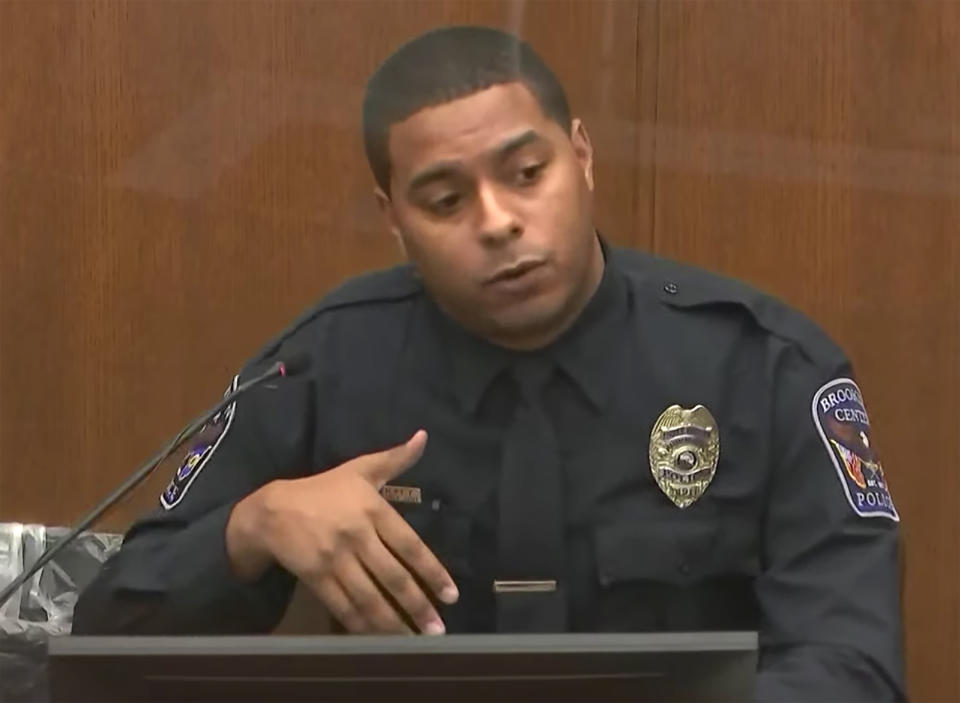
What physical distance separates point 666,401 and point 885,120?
0.54 metres

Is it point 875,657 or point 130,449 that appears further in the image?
point 130,449

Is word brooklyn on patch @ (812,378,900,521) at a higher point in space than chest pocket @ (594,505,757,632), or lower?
higher

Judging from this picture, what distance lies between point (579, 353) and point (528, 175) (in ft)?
0.53

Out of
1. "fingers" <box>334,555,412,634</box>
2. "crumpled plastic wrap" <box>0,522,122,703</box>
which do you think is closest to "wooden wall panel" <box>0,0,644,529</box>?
"crumpled plastic wrap" <box>0,522,122,703</box>

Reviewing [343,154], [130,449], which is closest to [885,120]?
[343,154]

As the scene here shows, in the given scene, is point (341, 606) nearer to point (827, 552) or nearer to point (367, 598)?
point (367, 598)

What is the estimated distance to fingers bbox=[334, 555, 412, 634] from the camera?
83cm

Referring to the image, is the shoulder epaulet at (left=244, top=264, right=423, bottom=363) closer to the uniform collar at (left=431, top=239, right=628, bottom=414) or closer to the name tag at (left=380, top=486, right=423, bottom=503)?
the uniform collar at (left=431, top=239, right=628, bottom=414)

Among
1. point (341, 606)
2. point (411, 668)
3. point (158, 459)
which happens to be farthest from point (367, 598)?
point (411, 668)

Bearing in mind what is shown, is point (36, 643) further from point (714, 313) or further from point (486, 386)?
point (714, 313)

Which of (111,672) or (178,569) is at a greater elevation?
(111,672)

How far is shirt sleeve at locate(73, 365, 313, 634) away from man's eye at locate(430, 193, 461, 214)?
0.20 meters

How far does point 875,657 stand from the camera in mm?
895

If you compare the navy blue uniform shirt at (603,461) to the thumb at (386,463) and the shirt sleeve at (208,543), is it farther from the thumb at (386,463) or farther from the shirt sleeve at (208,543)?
the thumb at (386,463)
